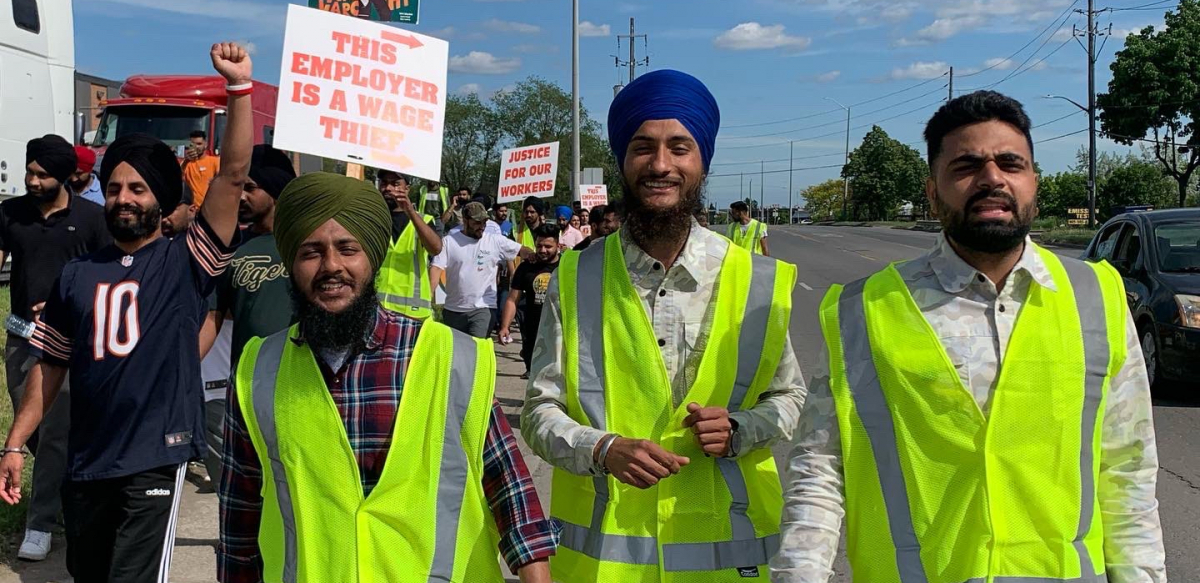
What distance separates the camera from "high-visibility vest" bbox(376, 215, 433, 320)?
267 inches

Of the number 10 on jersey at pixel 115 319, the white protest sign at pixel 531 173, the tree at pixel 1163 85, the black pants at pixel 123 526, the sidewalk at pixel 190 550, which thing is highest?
the tree at pixel 1163 85

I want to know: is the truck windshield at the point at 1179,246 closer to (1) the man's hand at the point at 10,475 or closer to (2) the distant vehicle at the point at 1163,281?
(2) the distant vehicle at the point at 1163,281

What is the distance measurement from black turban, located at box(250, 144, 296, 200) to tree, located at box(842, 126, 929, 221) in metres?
85.6

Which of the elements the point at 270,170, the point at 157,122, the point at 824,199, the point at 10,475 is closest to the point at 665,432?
the point at 10,475

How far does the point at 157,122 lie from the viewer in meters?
18.6

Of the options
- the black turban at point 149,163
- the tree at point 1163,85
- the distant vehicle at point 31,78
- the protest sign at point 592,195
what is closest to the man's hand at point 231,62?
the black turban at point 149,163

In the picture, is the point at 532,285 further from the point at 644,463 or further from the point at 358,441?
the point at 358,441

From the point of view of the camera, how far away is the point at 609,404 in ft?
9.32

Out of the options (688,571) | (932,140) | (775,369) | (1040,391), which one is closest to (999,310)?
(1040,391)

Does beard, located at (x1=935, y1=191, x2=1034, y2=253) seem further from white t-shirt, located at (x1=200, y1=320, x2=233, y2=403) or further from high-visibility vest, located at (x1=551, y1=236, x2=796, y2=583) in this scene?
white t-shirt, located at (x1=200, y1=320, x2=233, y2=403)

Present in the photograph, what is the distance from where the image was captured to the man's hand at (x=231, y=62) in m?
3.42

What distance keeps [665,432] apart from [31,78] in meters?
13.5

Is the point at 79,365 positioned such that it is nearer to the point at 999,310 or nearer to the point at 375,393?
the point at 375,393

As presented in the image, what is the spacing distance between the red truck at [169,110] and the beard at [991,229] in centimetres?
1725
